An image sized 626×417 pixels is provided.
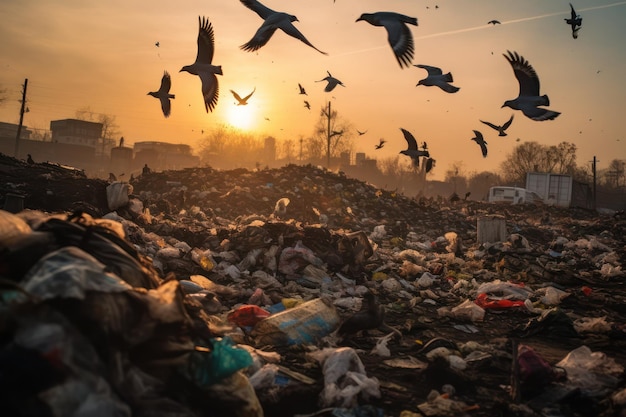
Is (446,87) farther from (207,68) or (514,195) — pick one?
(514,195)

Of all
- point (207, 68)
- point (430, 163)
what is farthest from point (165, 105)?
point (430, 163)

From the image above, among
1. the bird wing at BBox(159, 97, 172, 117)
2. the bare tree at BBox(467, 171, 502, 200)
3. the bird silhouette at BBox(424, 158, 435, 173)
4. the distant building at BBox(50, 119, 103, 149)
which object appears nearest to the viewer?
the bird wing at BBox(159, 97, 172, 117)

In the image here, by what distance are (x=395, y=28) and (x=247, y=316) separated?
3.74 meters

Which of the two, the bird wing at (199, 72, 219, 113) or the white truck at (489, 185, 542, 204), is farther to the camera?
the white truck at (489, 185, 542, 204)

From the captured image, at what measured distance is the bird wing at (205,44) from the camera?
17.8 ft

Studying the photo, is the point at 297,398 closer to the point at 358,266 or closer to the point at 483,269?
the point at 358,266

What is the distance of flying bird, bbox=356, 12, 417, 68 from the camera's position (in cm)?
507

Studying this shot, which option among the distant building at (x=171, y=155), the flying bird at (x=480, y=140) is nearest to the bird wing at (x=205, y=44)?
the flying bird at (x=480, y=140)

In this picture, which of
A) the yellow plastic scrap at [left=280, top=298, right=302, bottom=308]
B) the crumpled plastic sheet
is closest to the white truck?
the yellow plastic scrap at [left=280, top=298, right=302, bottom=308]

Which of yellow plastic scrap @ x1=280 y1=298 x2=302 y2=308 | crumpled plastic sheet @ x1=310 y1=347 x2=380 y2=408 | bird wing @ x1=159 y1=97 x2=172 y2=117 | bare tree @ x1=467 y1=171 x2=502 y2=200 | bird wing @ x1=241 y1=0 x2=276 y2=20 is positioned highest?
bare tree @ x1=467 y1=171 x2=502 y2=200

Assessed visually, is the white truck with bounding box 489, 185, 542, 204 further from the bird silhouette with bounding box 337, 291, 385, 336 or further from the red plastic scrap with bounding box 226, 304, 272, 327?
the red plastic scrap with bounding box 226, 304, 272, 327

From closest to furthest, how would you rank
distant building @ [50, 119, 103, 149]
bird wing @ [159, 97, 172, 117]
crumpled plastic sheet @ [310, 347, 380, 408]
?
crumpled plastic sheet @ [310, 347, 380, 408], bird wing @ [159, 97, 172, 117], distant building @ [50, 119, 103, 149]

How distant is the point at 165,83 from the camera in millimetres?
6457

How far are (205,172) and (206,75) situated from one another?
30.5 feet
